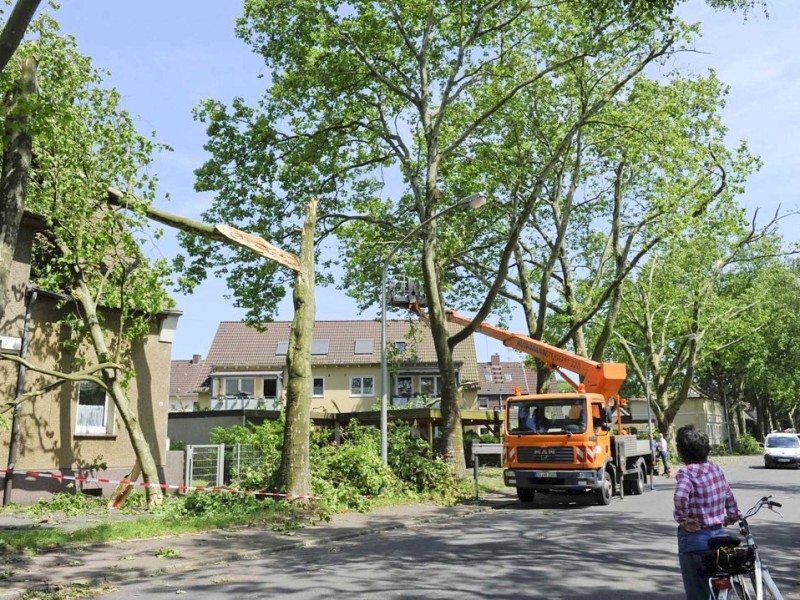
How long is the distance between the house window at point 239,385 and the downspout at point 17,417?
3348 cm

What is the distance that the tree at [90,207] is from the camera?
14.7 metres

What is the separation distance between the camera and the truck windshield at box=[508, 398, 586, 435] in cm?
1742

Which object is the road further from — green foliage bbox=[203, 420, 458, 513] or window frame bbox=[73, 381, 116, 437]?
window frame bbox=[73, 381, 116, 437]

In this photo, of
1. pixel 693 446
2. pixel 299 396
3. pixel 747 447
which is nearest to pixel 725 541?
pixel 693 446

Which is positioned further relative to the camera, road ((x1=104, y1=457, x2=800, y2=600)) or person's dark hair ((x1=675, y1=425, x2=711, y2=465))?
road ((x1=104, y1=457, x2=800, y2=600))

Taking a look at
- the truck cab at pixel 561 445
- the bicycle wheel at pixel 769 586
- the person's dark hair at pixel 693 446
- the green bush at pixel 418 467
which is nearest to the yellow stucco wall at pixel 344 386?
the green bush at pixel 418 467

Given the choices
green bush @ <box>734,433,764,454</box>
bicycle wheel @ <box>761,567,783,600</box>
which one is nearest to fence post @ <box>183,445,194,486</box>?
bicycle wheel @ <box>761,567,783,600</box>

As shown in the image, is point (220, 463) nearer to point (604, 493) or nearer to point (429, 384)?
point (604, 493)

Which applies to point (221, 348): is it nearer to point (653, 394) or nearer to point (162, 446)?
point (653, 394)

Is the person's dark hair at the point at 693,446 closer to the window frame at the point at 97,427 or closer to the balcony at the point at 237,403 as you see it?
the window frame at the point at 97,427

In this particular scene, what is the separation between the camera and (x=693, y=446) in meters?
5.61

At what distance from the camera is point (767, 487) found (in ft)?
74.5

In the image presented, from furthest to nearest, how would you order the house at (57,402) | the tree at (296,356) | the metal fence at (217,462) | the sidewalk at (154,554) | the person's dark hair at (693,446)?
the metal fence at (217,462)
the house at (57,402)
the tree at (296,356)
the sidewalk at (154,554)
the person's dark hair at (693,446)

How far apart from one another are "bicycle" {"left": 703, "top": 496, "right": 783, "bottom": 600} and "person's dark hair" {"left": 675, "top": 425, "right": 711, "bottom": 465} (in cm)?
64
